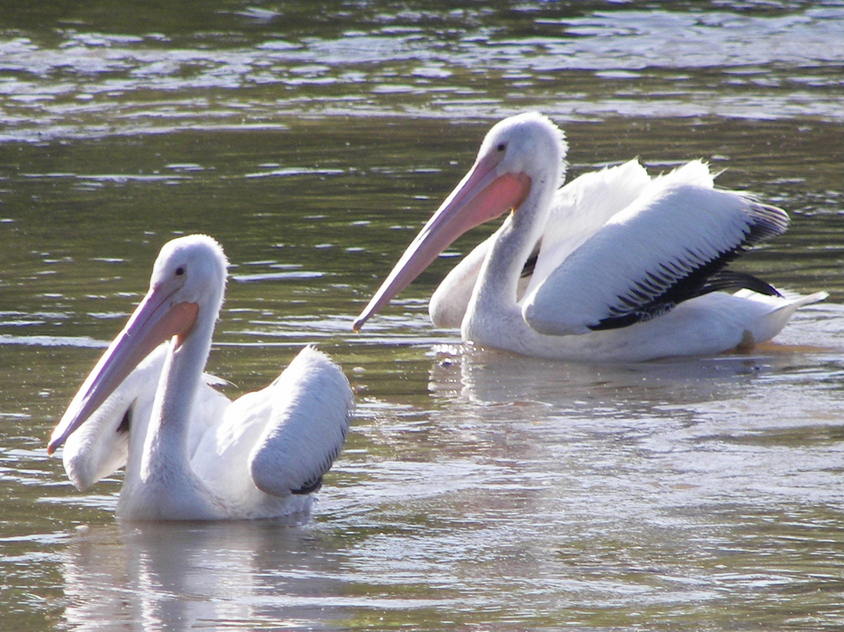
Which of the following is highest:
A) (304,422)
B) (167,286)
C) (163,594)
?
(167,286)

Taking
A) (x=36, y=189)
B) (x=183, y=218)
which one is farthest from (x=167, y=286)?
(x=36, y=189)

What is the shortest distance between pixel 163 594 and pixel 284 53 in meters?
12.9

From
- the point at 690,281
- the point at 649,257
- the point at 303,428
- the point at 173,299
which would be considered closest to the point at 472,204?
the point at 649,257

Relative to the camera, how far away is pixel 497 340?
6.94m

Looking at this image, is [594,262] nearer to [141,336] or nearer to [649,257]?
[649,257]

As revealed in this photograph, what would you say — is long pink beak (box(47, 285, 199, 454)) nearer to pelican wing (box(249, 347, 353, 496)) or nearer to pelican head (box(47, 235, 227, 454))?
pelican head (box(47, 235, 227, 454))

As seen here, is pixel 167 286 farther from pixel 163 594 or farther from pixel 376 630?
pixel 376 630

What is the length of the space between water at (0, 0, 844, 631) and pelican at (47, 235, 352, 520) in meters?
0.10

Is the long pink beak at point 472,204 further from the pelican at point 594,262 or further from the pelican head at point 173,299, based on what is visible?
the pelican head at point 173,299

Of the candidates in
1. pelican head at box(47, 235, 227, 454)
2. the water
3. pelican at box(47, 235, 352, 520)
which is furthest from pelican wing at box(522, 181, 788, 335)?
pelican head at box(47, 235, 227, 454)

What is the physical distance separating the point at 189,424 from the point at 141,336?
0.27 m

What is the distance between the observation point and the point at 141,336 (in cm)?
482

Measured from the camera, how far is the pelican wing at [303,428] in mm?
4492

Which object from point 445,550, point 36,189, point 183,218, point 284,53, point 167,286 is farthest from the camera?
point 284,53
